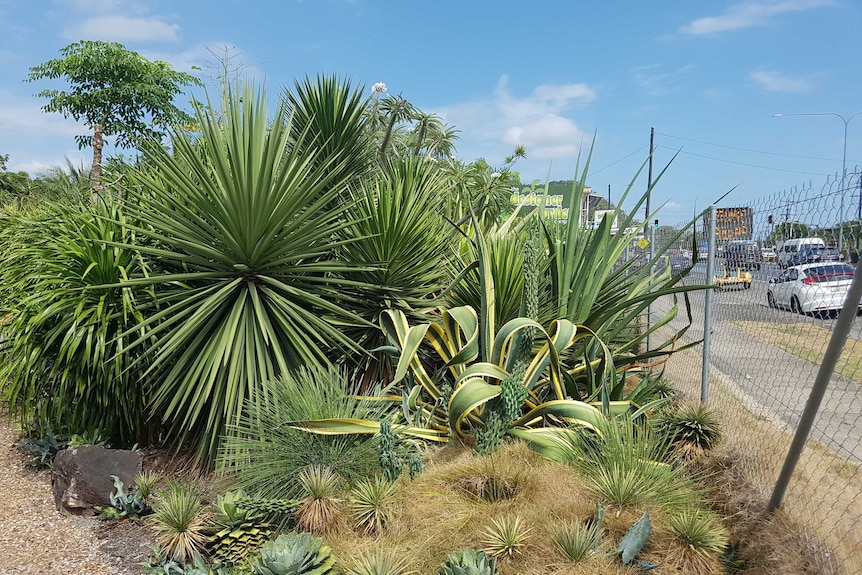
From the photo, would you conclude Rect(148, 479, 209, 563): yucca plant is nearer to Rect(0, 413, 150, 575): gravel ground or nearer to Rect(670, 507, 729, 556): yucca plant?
Rect(0, 413, 150, 575): gravel ground

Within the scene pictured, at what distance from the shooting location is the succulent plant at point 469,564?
2.34 metres

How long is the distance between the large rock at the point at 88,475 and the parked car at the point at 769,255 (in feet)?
15.1

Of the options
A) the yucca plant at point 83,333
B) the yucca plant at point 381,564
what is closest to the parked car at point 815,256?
the yucca plant at point 381,564

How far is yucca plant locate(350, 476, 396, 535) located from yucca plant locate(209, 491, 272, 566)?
0.55 m

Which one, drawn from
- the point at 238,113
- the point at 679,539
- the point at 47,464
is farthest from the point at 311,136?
the point at 679,539

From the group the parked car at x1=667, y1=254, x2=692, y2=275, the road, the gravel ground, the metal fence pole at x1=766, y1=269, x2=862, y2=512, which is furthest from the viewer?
the parked car at x1=667, y1=254, x2=692, y2=275

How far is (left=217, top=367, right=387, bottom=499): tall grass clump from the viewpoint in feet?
11.1

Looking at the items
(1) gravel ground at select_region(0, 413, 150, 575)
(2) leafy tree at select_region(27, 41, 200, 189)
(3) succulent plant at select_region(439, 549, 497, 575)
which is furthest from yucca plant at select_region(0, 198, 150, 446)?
(2) leafy tree at select_region(27, 41, 200, 189)

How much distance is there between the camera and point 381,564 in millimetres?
2463

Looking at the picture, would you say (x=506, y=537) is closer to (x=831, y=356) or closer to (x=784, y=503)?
(x=784, y=503)

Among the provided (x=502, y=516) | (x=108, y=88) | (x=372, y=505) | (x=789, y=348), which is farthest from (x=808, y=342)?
(x=108, y=88)

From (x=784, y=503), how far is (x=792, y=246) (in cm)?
148

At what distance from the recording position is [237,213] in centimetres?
415

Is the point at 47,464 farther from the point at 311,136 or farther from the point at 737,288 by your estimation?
the point at 737,288
